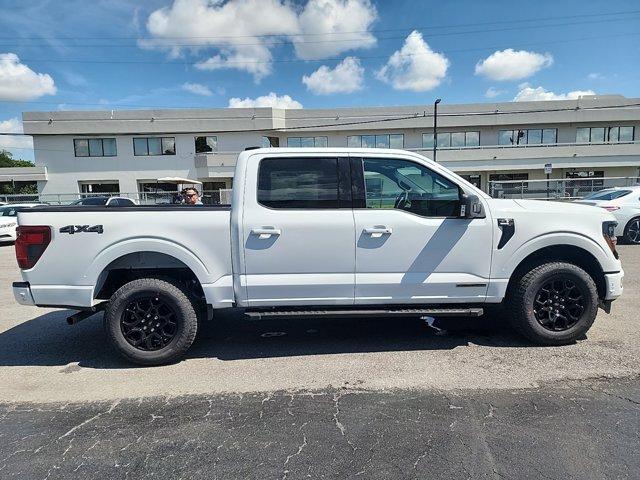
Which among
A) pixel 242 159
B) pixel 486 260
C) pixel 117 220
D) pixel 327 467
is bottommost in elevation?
pixel 327 467

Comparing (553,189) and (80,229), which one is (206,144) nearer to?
(553,189)

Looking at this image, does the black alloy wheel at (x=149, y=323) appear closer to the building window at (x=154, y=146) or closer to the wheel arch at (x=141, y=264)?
the wheel arch at (x=141, y=264)

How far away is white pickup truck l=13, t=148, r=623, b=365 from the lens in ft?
12.8

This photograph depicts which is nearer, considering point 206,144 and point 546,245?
point 546,245

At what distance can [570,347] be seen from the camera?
4316 millimetres

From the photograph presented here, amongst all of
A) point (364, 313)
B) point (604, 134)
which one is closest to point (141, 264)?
point (364, 313)

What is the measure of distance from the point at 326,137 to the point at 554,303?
102ft

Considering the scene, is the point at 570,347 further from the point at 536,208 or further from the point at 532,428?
the point at 532,428

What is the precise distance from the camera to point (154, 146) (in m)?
32.2

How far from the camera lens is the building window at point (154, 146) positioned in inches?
1264

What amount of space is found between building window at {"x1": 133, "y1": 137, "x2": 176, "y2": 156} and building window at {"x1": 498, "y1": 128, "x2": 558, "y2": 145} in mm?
26482

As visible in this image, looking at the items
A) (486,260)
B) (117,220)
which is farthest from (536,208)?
(117,220)

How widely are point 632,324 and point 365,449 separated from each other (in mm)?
4098

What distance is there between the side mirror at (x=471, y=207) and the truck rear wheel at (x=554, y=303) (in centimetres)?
87
